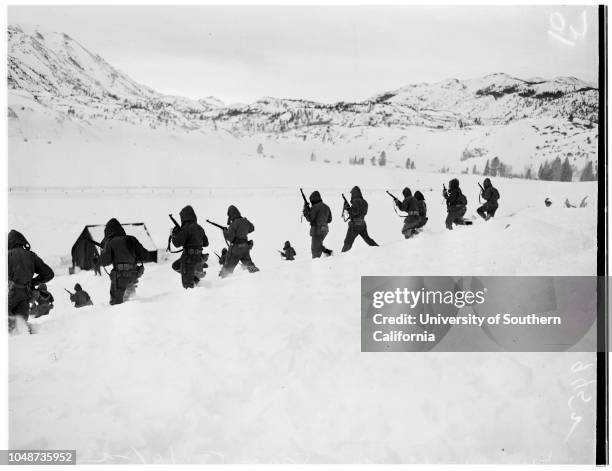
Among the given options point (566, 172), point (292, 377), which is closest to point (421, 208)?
point (566, 172)

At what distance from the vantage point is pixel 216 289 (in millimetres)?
5418

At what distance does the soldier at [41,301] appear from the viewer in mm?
5340

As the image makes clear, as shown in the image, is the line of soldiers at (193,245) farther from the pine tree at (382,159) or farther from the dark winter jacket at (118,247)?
the pine tree at (382,159)

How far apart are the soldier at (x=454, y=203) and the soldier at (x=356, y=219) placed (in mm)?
1245

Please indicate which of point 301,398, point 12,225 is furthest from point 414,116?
point 12,225

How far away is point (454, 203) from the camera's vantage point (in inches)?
277

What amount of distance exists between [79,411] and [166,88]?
3.59 meters

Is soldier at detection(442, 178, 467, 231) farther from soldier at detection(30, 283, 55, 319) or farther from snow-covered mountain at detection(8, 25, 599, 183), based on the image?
soldier at detection(30, 283, 55, 319)

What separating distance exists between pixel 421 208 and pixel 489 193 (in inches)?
40.6

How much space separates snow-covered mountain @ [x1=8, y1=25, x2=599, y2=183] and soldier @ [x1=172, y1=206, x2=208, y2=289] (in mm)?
1422

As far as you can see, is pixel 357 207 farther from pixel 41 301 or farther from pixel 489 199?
pixel 41 301

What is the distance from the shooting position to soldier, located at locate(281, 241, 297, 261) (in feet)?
25.2

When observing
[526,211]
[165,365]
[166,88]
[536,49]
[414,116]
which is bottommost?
[165,365]

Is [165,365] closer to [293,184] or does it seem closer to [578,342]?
[293,184]
